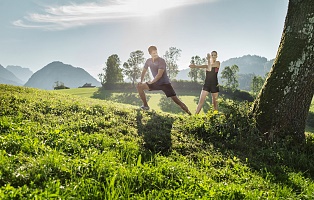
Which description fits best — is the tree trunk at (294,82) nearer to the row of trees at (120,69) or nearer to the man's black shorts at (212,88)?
the man's black shorts at (212,88)

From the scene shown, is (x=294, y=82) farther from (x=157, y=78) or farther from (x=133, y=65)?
(x=133, y=65)

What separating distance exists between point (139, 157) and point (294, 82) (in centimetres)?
534

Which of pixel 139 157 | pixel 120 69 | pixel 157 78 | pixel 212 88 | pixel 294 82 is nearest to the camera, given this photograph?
pixel 139 157

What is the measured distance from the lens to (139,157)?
15.1ft

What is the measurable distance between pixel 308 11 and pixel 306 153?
4.13 metres

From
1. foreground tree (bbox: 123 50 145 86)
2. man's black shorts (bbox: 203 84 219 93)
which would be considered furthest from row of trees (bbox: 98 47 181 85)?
man's black shorts (bbox: 203 84 219 93)

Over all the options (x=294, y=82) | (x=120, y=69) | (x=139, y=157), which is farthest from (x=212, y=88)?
(x=120, y=69)

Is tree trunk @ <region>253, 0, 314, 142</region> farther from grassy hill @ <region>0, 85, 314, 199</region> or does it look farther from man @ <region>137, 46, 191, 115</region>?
man @ <region>137, 46, 191, 115</region>

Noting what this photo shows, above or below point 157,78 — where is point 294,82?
below

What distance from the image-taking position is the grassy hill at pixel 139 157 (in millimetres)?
3545

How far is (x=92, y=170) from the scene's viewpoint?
153 inches

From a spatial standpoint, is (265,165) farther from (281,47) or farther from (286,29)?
(286,29)

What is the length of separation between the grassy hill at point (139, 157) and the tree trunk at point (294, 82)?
→ 529 mm

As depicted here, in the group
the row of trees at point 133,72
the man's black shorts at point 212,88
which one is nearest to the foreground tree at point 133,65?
the row of trees at point 133,72
